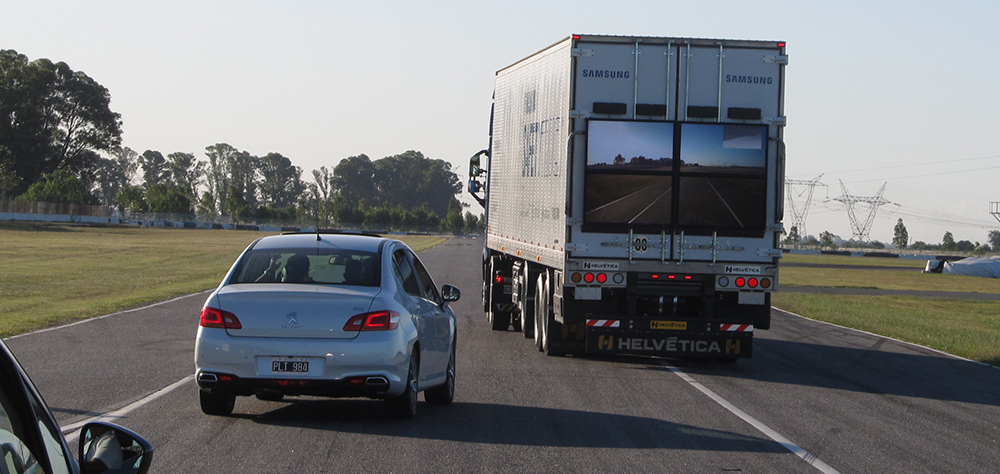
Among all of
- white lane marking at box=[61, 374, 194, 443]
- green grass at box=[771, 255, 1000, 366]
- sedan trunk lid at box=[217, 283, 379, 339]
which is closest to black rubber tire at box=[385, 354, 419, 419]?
sedan trunk lid at box=[217, 283, 379, 339]

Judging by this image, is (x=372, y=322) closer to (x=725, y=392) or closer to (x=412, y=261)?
(x=412, y=261)

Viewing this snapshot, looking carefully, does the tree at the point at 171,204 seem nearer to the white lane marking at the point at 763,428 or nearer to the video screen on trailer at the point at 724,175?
the video screen on trailer at the point at 724,175

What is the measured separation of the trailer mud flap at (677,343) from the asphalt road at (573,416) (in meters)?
0.27

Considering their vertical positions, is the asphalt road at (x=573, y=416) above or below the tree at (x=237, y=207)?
below

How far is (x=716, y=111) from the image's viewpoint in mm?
13383

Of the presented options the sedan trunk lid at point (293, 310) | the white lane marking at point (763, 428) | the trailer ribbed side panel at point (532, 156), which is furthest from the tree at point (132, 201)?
the sedan trunk lid at point (293, 310)

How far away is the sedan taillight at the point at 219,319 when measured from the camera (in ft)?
27.1

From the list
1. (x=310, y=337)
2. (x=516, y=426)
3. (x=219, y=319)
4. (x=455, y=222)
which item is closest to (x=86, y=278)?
(x=219, y=319)

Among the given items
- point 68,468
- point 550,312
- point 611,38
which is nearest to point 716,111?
point 611,38

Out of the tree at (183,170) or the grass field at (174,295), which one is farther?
the tree at (183,170)

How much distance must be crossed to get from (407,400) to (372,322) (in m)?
0.88

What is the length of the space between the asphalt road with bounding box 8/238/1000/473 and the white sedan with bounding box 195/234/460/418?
38 cm

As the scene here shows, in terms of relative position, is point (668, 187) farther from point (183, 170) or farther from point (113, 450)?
point (183, 170)

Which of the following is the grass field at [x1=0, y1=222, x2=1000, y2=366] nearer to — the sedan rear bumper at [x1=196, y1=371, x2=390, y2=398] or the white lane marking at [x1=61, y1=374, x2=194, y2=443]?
the white lane marking at [x1=61, y1=374, x2=194, y2=443]
